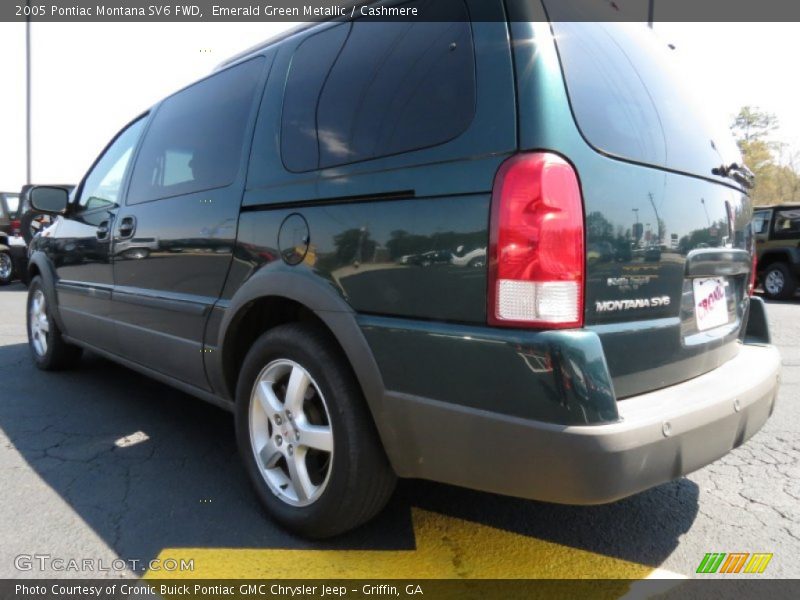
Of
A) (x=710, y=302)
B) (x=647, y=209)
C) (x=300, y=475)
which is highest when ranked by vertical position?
(x=647, y=209)

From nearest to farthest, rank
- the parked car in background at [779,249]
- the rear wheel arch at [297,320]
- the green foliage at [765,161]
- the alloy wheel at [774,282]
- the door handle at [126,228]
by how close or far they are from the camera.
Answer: the rear wheel arch at [297,320], the door handle at [126,228], the parked car in background at [779,249], the alloy wheel at [774,282], the green foliage at [765,161]

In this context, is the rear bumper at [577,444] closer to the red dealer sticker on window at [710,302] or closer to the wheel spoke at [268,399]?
the red dealer sticker on window at [710,302]

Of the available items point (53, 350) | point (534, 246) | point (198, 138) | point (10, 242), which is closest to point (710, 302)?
point (534, 246)

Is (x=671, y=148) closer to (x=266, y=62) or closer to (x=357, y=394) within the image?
(x=357, y=394)

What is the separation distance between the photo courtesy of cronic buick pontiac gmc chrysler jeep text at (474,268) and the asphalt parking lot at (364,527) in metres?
0.21

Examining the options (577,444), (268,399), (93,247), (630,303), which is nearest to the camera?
(577,444)

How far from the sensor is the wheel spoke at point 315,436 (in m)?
2.08

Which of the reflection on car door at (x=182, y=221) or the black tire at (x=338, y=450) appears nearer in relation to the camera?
the black tire at (x=338, y=450)

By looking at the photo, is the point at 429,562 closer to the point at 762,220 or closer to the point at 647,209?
the point at 647,209

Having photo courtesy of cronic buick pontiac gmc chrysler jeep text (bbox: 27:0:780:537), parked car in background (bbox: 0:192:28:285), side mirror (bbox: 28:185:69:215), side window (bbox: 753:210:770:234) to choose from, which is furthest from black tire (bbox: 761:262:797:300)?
parked car in background (bbox: 0:192:28:285)

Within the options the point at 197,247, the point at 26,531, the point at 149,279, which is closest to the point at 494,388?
the point at 197,247

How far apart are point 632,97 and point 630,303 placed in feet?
2.28

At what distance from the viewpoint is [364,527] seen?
234cm

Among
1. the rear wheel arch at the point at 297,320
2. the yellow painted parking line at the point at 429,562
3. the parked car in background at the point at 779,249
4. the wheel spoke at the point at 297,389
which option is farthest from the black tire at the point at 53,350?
the parked car in background at the point at 779,249
